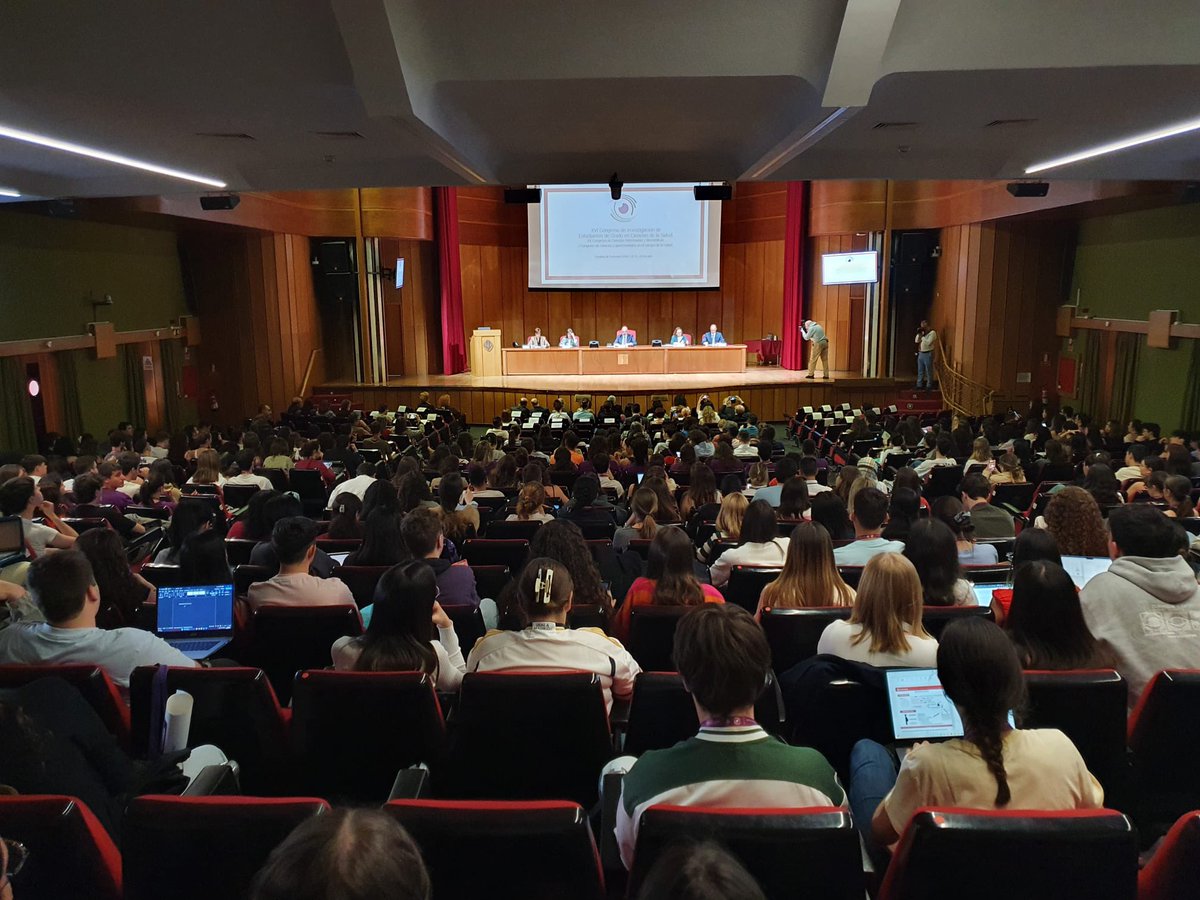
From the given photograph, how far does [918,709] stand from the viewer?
2459mm

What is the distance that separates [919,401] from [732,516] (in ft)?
39.5

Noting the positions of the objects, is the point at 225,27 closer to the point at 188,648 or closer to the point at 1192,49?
the point at 188,648

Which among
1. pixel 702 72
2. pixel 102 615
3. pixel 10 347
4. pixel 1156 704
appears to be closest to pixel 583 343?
pixel 10 347

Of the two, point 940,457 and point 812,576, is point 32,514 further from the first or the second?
point 940,457

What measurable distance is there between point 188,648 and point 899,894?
2873mm

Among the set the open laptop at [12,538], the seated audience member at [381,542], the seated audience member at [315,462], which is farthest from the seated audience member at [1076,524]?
the seated audience member at [315,462]

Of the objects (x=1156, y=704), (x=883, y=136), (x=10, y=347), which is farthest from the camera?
(x=10, y=347)

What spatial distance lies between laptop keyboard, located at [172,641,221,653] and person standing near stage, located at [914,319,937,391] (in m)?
14.8

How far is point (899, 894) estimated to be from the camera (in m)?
1.65

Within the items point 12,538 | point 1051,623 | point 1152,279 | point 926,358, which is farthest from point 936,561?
point 926,358

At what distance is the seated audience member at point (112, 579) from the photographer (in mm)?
3652

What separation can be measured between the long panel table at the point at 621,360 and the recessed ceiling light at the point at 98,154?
8.52 meters

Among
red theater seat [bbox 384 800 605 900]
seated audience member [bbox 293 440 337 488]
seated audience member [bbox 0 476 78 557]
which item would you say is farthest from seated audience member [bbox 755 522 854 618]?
seated audience member [bbox 293 440 337 488]

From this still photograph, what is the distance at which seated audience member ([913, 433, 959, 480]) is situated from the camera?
25.8 ft
